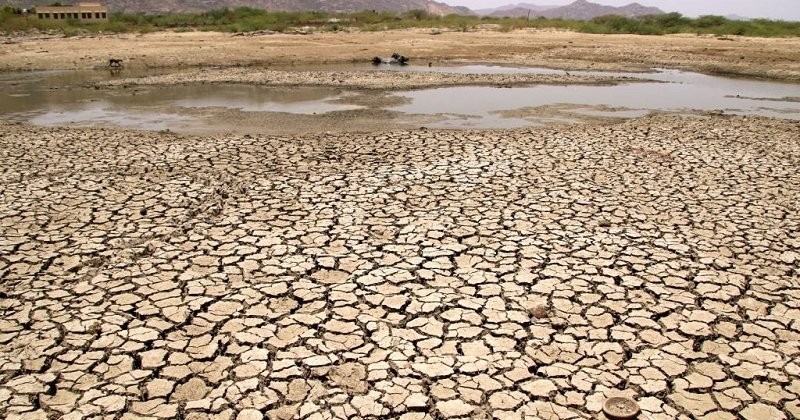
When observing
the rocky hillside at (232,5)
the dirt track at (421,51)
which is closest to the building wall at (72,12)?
the dirt track at (421,51)

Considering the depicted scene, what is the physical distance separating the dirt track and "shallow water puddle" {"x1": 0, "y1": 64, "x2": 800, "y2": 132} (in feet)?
14.3

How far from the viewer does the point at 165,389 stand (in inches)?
138

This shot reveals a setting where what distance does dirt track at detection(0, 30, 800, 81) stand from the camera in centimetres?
2447

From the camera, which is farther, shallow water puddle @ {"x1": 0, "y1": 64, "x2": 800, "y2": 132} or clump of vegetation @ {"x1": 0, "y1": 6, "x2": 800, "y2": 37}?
clump of vegetation @ {"x1": 0, "y1": 6, "x2": 800, "y2": 37}

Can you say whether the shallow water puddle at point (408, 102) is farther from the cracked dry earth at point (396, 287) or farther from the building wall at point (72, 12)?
the building wall at point (72, 12)

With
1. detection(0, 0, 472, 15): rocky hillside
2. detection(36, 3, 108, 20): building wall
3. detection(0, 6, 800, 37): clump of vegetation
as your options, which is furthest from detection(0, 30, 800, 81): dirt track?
detection(0, 0, 472, 15): rocky hillside

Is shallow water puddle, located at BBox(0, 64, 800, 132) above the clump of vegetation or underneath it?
underneath

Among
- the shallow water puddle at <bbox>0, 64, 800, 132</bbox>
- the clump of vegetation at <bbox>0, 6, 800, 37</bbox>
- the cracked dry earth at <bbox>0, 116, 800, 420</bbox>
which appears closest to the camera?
the cracked dry earth at <bbox>0, 116, 800, 420</bbox>

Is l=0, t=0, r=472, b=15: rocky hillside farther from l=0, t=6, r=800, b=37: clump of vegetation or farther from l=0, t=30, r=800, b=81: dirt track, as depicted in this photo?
l=0, t=30, r=800, b=81: dirt track

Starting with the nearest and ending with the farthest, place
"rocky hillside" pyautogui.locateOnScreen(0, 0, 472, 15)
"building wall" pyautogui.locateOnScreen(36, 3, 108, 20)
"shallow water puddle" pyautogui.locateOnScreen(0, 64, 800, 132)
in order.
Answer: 1. "shallow water puddle" pyautogui.locateOnScreen(0, 64, 800, 132)
2. "building wall" pyautogui.locateOnScreen(36, 3, 108, 20)
3. "rocky hillside" pyautogui.locateOnScreen(0, 0, 472, 15)

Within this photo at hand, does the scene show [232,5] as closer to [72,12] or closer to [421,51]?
[72,12]

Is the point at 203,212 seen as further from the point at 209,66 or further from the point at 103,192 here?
the point at 209,66

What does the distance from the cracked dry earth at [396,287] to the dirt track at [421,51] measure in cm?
1785

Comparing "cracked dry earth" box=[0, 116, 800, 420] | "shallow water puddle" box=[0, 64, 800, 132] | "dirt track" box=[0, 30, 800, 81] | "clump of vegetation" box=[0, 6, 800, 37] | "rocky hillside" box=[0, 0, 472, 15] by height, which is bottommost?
"cracked dry earth" box=[0, 116, 800, 420]
